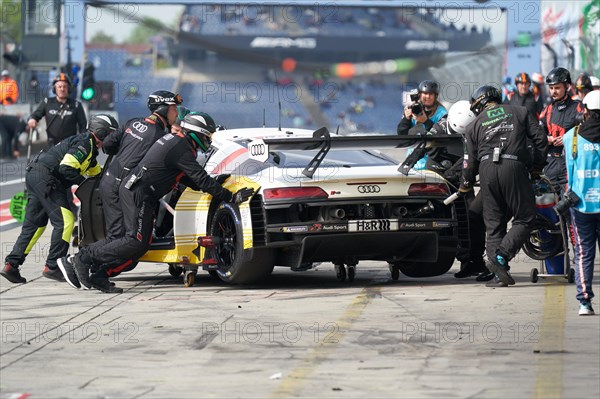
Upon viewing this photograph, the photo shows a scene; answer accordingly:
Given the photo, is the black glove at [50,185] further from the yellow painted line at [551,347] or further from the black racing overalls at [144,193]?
the yellow painted line at [551,347]

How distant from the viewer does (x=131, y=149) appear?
12.5 metres

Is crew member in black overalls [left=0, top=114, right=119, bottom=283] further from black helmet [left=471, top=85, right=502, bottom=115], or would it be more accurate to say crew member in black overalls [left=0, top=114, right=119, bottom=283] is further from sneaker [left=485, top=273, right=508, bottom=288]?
sneaker [left=485, top=273, right=508, bottom=288]

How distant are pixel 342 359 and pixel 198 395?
1319 mm

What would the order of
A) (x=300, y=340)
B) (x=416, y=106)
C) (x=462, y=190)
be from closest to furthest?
(x=300, y=340) → (x=462, y=190) → (x=416, y=106)

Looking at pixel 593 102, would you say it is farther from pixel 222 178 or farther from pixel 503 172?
pixel 222 178

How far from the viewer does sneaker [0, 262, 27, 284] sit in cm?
1289

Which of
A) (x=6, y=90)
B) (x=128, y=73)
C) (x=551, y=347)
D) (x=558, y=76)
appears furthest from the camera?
(x=128, y=73)

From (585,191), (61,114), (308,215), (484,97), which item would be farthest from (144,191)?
(61,114)

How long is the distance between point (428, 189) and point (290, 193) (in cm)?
124

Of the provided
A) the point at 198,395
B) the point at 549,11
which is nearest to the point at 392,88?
the point at 549,11

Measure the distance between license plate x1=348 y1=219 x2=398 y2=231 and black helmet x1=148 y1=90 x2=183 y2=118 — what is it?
200 centimetres

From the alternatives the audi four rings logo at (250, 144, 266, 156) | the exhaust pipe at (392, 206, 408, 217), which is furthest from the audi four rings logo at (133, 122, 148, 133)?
the exhaust pipe at (392, 206, 408, 217)

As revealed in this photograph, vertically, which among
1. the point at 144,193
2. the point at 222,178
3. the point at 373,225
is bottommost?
the point at 373,225

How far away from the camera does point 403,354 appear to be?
29.0 ft
